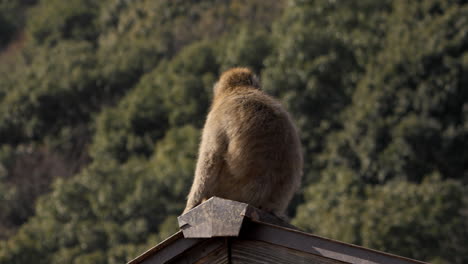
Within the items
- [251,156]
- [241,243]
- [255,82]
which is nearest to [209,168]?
[251,156]

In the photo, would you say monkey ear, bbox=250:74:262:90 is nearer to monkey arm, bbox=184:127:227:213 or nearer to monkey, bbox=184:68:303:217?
monkey, bbox=184:68:303:217

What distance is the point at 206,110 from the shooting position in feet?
108

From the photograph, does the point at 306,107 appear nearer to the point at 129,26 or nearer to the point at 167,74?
the point at 167,74

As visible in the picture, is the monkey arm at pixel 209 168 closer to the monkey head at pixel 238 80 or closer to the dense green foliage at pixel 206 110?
the monkey head at pixel 238 80

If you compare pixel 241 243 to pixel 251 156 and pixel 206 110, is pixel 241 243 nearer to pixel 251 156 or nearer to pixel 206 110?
pixel 251 156

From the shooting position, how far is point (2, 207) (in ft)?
102

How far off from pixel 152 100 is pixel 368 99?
9498 millimetres

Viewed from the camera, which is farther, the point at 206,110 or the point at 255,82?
the point at 206,110

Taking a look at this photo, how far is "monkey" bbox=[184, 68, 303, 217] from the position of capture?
4926 mm

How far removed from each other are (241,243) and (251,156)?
1389mm

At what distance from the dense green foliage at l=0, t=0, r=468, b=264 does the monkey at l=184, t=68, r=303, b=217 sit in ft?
53.1

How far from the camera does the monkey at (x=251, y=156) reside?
4926mm

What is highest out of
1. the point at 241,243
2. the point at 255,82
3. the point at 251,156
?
the point at 255,82

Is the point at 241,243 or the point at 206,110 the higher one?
the point at 206,110
